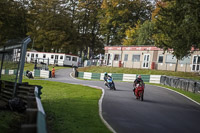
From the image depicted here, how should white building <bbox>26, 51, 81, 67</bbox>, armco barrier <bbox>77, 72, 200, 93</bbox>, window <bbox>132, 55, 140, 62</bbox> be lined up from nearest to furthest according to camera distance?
armco barrier <bbox>77, 72, 200, 93</bbox>
window <bbox>132, 55, 140, 62</bbox>
white building <bbox>26, 51, 81, 67</bbox>

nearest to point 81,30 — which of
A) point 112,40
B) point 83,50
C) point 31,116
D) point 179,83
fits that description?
point 83,50

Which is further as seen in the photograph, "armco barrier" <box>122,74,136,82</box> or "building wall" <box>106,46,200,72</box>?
"building wall" <box>106,46,200,72</box>

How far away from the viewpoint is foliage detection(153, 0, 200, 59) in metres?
15.1

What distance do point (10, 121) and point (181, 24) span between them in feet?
38.2

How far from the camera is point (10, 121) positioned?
29.3ft

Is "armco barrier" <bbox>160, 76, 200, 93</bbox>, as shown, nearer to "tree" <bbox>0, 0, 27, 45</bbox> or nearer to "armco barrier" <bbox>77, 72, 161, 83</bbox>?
"armco barrier" <bbox>77, 72, 161, 83</bbox>

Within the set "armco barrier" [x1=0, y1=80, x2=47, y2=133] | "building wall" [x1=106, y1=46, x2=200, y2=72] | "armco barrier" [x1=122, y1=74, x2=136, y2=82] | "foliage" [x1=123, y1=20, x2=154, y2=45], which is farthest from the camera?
"foliage" [x1=123, y1=20, x2=154, y2=45]

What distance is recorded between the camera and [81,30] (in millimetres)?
66812

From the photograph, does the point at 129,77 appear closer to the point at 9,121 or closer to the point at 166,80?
the point at 166,80

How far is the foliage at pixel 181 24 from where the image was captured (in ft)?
49.6

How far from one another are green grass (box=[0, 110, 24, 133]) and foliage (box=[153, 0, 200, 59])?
10401 millimetres

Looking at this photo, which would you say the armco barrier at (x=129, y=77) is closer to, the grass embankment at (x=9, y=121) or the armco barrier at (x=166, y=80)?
the armco barrier at (x=166, y=80)

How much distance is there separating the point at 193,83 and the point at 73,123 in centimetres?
1607

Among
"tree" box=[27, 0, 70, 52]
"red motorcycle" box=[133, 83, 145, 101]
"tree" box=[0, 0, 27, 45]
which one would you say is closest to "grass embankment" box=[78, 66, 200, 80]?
"red motorcycle" box=[133, 83, 145, 101]
